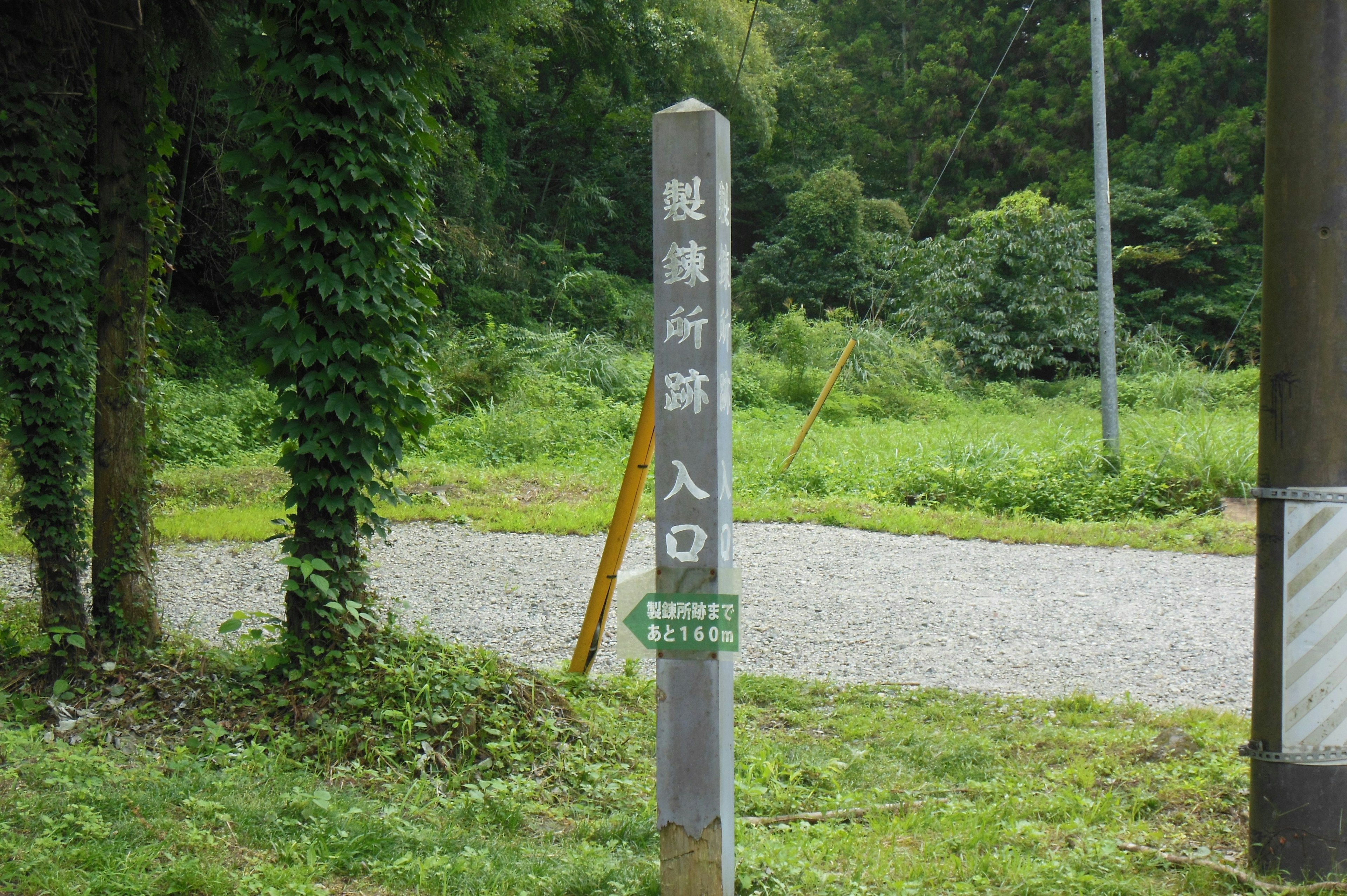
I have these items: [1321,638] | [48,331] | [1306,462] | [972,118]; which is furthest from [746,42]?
[972,118]

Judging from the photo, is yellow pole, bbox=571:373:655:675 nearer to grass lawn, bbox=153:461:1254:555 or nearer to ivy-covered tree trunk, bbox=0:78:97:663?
ivy-covered tree trunk, bbox=0:78:97:663

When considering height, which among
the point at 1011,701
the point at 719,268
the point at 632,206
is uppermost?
the point at 632,206

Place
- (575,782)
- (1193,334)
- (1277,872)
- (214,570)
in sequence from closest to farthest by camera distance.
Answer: (1277,872), (575,782), (214,570), (1193,334)

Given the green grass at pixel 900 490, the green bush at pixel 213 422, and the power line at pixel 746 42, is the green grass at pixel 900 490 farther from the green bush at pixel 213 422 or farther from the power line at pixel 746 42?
the power line at pixel 746 42

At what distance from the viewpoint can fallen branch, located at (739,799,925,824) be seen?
3.24 meters

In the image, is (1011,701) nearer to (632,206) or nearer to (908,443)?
(908,443)

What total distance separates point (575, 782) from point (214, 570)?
492 centimetres

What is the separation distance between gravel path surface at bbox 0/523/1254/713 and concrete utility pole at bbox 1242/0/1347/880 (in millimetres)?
2013

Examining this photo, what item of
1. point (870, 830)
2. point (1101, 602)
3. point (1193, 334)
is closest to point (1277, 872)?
point (870, 830)

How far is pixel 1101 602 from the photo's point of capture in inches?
260

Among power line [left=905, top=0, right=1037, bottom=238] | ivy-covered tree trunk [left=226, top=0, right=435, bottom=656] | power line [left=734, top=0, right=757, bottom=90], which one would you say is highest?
power line [left=905, top=0, right=1037, bottom=238]

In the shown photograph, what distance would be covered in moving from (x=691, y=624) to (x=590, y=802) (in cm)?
136

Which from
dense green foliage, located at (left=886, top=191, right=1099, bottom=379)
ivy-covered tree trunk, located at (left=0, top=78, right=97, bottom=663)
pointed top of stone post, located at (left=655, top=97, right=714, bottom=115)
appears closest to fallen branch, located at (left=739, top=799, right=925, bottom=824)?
pointed top of stone post, located at (left=655, top=97, right=714, bottom=115)

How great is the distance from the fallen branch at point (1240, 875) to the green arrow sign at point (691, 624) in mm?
1416
